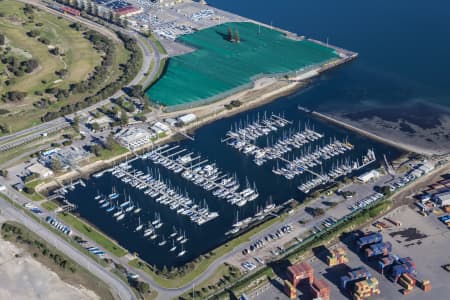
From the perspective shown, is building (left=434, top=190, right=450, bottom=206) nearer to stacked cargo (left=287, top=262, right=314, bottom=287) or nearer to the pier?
stacked cargo (left=287, top=262, right=314, bottom=287)

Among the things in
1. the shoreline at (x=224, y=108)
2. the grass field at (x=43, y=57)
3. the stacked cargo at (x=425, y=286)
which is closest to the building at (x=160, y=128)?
the shoreline at (x=224, y=108)

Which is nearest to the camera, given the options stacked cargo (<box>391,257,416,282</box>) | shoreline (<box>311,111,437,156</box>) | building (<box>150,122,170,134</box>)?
stacked cargo (<box>391,257,416,282</box>)

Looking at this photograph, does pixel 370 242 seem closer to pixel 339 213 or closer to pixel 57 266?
pixel 339 213

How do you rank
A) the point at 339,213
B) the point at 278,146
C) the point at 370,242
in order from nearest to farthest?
the point at 370,242
the point at 339,213
the point at 278,146

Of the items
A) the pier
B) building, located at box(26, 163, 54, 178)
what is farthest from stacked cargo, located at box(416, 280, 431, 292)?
building, located at box(26, 163, 54, 178)

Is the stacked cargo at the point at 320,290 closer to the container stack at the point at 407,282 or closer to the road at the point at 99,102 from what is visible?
the container stack at the point at 407,282

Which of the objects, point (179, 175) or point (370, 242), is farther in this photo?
point (179, 175)

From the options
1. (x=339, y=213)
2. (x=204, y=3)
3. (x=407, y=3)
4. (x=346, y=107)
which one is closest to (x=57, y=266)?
(x=339, y=213)
